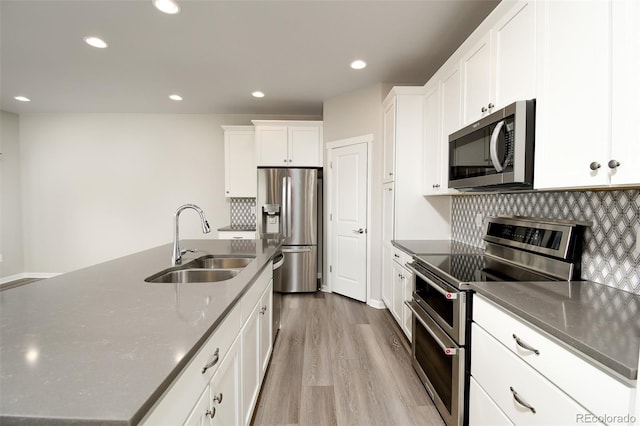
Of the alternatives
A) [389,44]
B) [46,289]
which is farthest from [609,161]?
[46,289]

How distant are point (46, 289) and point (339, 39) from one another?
8.70 ft

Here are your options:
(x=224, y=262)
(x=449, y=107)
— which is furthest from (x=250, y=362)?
(x=449, y=107)

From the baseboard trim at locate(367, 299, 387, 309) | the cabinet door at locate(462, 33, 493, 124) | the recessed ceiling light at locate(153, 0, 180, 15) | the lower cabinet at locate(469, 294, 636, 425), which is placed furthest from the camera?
the baseboard trim at locate(367, 299, 387, 309)

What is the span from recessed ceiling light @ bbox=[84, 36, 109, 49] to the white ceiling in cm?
5

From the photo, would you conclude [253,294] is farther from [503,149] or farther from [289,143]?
[289,143]

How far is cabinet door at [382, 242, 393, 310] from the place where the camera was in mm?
2907

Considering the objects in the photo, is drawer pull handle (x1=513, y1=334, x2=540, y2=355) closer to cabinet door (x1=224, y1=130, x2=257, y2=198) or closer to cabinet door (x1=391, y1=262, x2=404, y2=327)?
cabinet door (x1=391, y1=262, x2=404, y2=327)

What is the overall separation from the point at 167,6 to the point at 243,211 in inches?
122

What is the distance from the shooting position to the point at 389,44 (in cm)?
255

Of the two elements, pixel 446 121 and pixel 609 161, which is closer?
pixel 609 161

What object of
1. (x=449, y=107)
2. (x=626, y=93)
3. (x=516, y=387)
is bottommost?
(x=516, y=387)

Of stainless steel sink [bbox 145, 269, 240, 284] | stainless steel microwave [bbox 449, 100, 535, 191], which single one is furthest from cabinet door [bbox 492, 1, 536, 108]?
stainless steel sink [bbox 145, 269, 240, 284]

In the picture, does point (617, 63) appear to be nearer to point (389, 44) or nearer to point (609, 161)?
point (609, 161)

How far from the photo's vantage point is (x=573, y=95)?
113 centimetres
